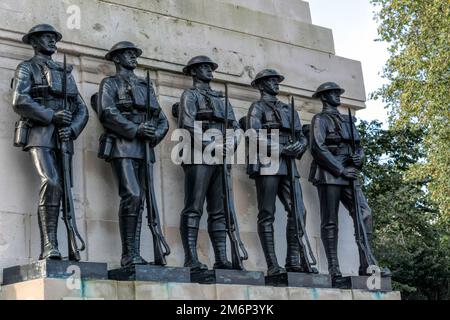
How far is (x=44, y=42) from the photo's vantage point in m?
11.0

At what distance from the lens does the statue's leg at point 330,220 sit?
13.2 meters

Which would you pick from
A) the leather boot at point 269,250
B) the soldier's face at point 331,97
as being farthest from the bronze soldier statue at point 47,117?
the soldier's face at point 331,97

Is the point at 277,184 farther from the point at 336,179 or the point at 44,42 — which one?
the point at 44,42

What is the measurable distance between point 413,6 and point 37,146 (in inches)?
612

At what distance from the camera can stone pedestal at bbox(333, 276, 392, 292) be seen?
1283 cm

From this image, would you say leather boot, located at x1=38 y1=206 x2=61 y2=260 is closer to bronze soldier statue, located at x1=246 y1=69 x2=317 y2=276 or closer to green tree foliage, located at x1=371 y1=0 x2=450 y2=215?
bronze soldier statue, located at x1=246 y1=69 x2=317 y2=276

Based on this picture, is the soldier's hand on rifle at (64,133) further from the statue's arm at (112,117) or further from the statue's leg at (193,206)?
the statue's leg at (193,206)

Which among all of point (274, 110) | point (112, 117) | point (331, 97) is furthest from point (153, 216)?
point (331, 97)

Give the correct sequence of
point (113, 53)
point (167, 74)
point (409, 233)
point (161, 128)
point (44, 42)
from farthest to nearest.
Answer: point (409, 233) → point (167, 74) → point (113, 53) → point (161, 128) → point (44, 42)

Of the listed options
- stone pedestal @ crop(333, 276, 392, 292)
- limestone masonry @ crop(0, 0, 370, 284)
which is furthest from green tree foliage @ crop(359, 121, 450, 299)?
stone pedestal @ crop(333, 276, 392, 292)

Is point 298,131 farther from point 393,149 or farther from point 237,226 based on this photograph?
point 393,149

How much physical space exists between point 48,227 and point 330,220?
15.2 ft

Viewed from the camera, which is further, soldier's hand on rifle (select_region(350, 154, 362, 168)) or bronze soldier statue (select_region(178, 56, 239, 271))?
soldier's hand on rifle (select_region(350, 154, 362, 168))
